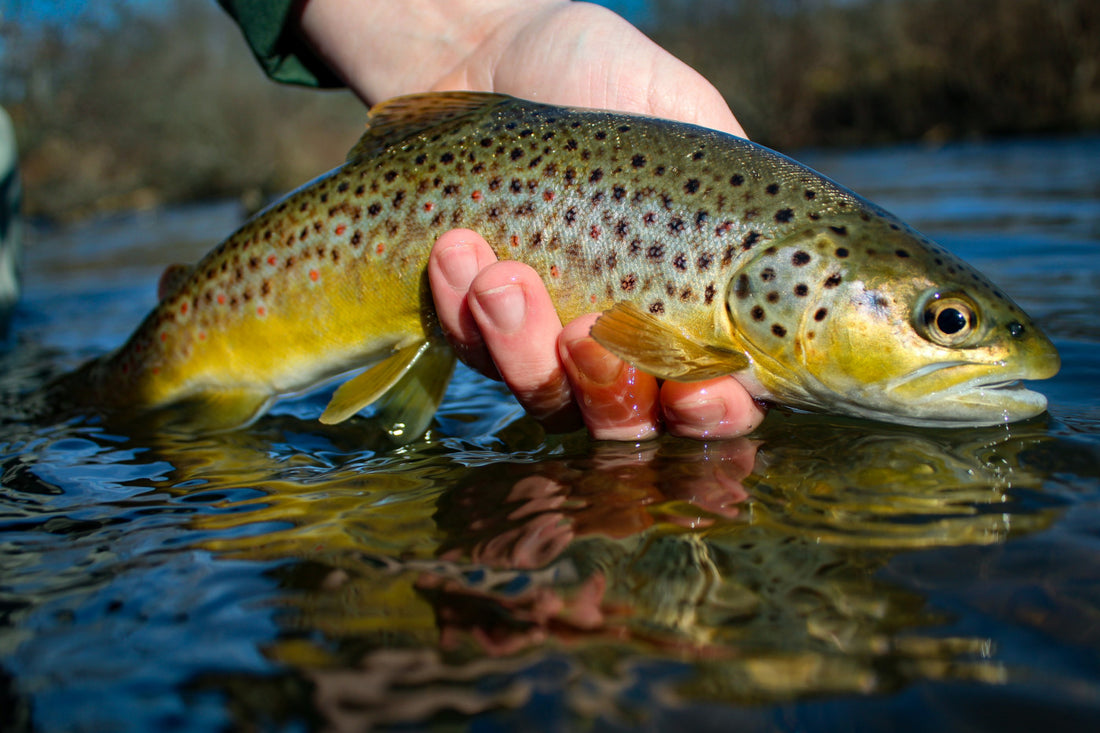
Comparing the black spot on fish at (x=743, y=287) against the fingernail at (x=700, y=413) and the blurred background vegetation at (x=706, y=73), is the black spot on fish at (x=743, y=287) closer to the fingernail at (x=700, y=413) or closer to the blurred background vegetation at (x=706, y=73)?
the fingernail at (x=700, y=413)

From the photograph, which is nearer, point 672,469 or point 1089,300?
point 672,469

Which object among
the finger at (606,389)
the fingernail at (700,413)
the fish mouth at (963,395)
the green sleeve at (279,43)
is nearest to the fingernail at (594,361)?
the finger at (606,389)

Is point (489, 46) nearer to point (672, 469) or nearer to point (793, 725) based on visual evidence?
point (672, 469)

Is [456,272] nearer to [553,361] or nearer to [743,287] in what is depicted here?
[553,361]

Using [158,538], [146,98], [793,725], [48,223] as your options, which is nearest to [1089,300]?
[793,725]

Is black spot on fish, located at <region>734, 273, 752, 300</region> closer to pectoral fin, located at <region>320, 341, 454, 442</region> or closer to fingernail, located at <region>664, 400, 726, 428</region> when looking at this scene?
fingernail, located at <region>664, 400, 726, 428</region>
